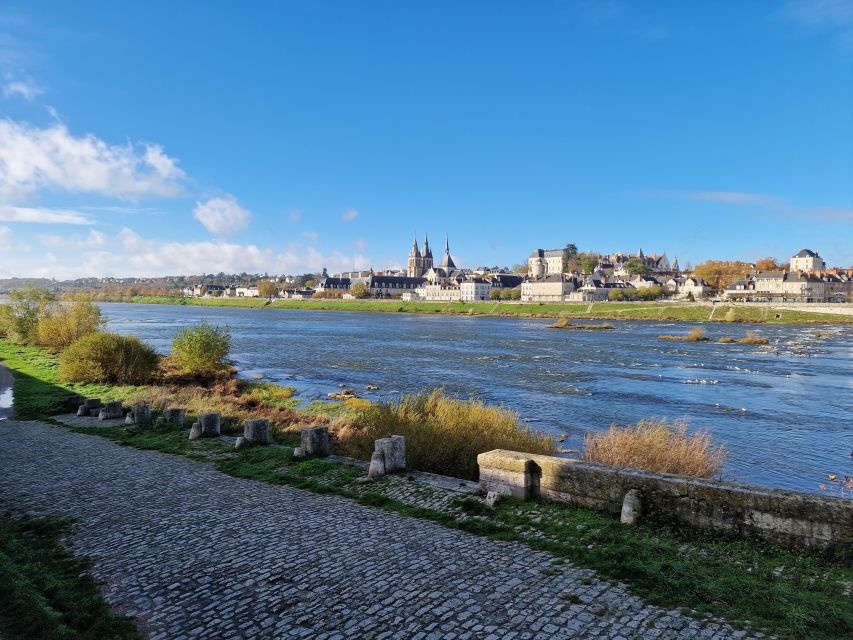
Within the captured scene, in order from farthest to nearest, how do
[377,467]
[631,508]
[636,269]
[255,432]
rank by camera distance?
[636,269], [255,432], [377,467], [631,508]

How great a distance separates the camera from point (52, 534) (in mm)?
8398

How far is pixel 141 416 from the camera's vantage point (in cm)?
1714

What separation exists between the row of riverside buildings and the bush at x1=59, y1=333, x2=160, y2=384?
10287 centimetres

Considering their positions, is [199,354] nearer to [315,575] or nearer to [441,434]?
[441,434]

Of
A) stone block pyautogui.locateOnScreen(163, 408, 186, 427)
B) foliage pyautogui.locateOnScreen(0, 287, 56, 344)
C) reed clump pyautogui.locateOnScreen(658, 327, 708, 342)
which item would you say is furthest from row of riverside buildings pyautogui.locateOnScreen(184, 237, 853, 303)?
stone block pyautogui.locateOnScreen(163, 408, 186, 427)

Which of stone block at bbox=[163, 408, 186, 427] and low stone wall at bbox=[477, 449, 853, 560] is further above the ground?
low stone wall at bbox=[477, 449, 853, 560]

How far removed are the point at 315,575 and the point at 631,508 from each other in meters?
4.15

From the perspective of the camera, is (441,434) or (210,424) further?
(210,424)

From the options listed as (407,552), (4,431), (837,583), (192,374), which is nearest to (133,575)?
(407,552)

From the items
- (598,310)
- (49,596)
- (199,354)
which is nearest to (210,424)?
(49,596)

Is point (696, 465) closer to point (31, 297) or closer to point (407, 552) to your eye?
point (407, 552)

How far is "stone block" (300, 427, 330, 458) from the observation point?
12516mm

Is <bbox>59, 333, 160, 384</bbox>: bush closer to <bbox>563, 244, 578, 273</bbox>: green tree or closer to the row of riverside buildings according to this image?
the row of riverside buildings

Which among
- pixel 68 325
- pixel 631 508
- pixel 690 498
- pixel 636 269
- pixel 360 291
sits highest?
pixel 636 269
